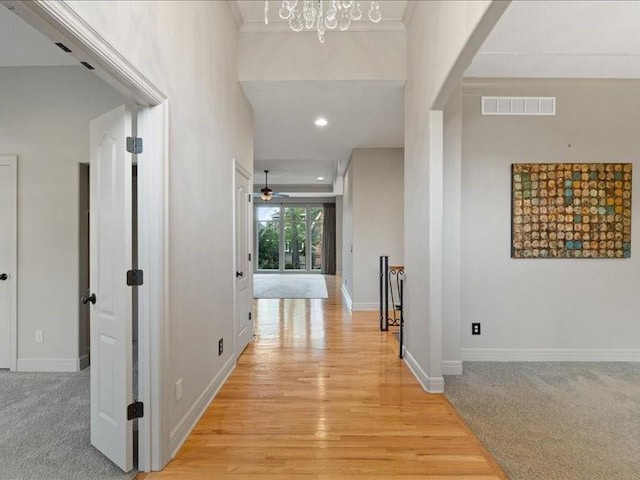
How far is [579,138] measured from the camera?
3.72m

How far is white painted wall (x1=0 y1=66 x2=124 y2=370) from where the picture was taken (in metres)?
3.43

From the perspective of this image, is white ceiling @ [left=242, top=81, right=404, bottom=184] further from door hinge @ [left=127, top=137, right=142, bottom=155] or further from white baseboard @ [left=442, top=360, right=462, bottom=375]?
white baseboard @ [left=442, top=360, right=462, bottom=375]

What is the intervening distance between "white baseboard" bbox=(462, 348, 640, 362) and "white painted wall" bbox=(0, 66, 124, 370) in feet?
13.5

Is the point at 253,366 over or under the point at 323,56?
under

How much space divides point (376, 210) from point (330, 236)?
20.1ft

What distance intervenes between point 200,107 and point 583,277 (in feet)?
13.6

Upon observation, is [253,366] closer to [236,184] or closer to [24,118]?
[236,184]

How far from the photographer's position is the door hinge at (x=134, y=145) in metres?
1.91

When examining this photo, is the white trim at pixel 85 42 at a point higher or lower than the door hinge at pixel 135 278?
higher

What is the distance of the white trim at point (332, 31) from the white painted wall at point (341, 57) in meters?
0.03

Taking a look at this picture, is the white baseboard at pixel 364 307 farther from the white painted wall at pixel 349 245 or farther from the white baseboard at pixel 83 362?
the white baseboard at pixel 83 362

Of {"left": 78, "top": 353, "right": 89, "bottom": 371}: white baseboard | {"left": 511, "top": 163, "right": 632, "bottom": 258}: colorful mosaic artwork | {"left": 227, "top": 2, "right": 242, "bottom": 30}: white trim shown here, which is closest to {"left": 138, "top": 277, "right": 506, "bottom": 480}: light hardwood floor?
{"left": 78, "top": 353, "right": 89, "bottom": 371}: white baseboard

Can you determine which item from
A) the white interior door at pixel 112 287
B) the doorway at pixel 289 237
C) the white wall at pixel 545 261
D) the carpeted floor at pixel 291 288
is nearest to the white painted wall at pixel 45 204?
the white interior door at pixel 112 287

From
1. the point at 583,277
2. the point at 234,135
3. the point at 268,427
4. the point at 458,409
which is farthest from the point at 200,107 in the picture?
the point at 583,277
